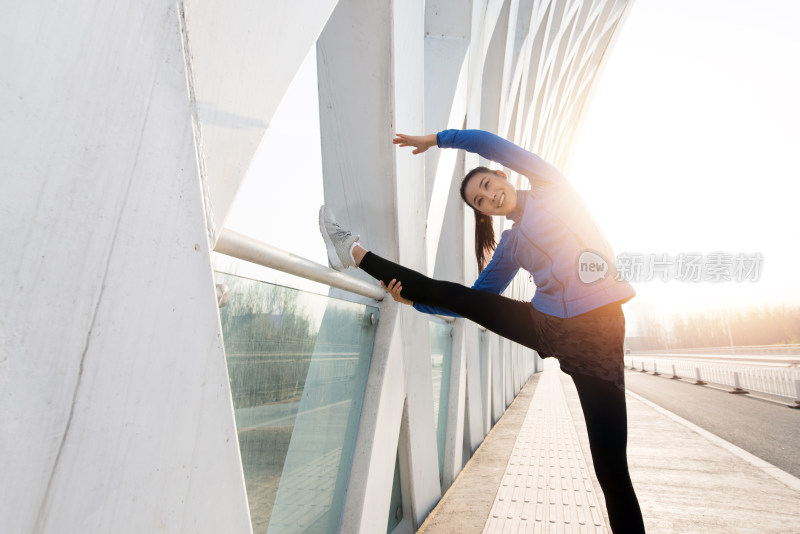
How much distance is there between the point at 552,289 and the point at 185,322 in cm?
202

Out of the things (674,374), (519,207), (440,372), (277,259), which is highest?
(674,374)

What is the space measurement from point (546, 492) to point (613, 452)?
6.65 ft

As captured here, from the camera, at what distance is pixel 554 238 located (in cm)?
262

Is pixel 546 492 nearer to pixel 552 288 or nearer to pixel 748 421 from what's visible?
pixel 552 288

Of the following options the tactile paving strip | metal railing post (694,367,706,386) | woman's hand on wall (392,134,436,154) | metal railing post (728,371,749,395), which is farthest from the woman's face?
metal railing post (694,367,706,386)

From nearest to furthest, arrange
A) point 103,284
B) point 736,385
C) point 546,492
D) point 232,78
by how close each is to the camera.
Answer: point 103,284
point 232,78
point 546,492
point 736,385

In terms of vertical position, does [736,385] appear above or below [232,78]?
below

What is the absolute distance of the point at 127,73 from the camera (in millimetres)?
923

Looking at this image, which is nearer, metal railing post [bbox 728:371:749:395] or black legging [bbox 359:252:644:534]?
black legging [bbox 359:252:644:534]

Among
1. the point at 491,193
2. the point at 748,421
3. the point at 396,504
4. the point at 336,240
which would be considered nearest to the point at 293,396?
the point at 336,240

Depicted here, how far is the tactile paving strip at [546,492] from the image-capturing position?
133 inches

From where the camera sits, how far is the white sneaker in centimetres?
250

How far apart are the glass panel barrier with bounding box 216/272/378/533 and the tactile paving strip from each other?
5.09 feet

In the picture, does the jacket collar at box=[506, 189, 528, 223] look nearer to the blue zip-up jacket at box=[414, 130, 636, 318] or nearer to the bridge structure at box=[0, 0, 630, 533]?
the blue zip-up jacket at box=[414, 130, 636, 318]
